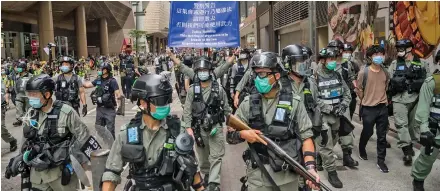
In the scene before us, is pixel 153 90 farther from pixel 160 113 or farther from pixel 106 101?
pixel 106 101

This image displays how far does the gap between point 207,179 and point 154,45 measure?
87.4 meters

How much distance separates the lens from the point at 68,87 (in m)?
8.15

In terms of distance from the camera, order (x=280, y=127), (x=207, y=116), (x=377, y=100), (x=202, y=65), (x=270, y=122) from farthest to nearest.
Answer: (x=377, y=100) < (x=202, y=65) < (x=207, y=116) < (x=270, y=122) < (x=280, y=127)

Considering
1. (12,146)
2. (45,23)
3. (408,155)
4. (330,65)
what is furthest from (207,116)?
(45,23)

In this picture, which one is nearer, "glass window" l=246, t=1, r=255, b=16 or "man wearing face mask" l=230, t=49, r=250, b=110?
"man wearing face mask" l=230, t=49, r=250, b=110

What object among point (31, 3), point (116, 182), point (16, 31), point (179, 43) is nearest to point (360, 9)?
point (179, 43)

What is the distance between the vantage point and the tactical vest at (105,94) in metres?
7.66

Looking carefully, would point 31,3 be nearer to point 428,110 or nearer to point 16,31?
point 16,31

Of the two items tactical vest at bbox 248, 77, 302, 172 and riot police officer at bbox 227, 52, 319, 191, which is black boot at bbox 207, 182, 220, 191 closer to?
riot police officer at bbox 227, 52, 319, 191

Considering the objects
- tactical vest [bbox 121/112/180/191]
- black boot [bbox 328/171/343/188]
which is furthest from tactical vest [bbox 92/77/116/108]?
tactical vest [bbox 121/112/180/191]

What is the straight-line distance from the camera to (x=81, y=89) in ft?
26.8

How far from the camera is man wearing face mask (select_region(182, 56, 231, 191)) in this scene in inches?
225

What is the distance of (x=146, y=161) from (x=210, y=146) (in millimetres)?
2662

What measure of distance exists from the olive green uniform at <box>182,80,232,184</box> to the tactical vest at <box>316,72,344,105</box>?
1.33 metres
